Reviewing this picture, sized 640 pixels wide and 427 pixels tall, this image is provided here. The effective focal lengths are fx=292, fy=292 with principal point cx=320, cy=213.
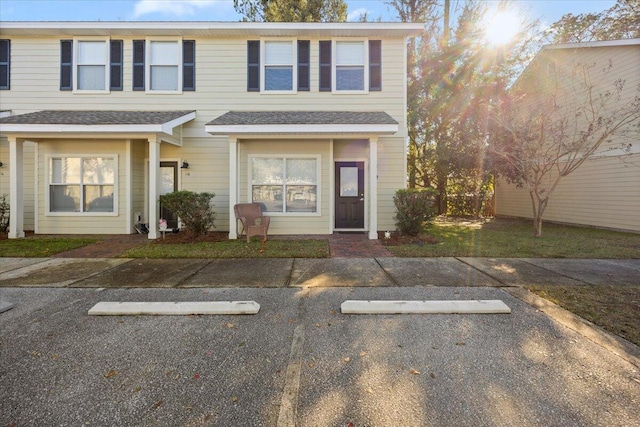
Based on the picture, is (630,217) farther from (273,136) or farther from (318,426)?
(318,426)

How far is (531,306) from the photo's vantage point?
11.4ft

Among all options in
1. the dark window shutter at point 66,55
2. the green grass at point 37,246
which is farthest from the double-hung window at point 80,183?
the dark window shutter at point 66,55

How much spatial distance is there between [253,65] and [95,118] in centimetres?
466

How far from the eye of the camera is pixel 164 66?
29.9ft

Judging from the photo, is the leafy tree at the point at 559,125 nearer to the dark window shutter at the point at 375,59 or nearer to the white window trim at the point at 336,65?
the dark window shutter at the point at 375,59

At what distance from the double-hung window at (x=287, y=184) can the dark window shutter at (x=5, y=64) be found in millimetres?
8176

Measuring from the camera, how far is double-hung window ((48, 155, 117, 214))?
28.4 feet

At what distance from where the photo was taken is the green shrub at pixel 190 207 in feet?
24.1

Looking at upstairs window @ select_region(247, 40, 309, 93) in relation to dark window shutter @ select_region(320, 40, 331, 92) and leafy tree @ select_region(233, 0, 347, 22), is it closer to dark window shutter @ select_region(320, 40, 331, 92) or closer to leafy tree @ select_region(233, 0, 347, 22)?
dark window shutter @ select_region(320, 40, 331, 92)

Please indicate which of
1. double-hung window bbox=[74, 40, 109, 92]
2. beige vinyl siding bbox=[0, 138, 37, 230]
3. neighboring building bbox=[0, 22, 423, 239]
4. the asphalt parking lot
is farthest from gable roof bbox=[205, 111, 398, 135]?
beige vinyl siding bbox=[0, 138, 37, 230]

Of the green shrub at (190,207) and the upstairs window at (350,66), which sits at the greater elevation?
the upstairs window at (350,66)

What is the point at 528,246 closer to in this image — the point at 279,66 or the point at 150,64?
the point at 279,66

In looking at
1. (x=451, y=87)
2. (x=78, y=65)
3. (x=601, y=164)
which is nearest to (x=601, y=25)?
(x=451, y=87)

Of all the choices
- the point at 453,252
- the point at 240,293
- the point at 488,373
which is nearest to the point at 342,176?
the point at 453,252
